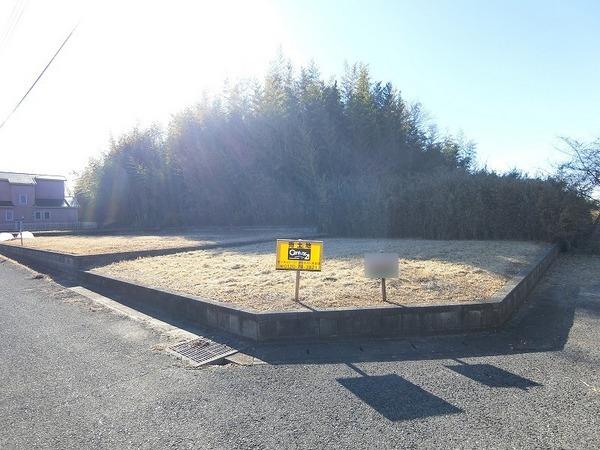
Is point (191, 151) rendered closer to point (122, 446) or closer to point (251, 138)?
point (251, 138)

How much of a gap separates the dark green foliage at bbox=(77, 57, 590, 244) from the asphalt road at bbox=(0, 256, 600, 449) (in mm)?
7169

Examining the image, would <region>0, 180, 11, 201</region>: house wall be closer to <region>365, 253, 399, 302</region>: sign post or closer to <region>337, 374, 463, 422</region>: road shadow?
<region>365, 253, 399, 302</region>: sign post

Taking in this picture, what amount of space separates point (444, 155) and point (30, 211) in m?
30.8

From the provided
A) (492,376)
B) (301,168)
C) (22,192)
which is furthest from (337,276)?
(22,192)

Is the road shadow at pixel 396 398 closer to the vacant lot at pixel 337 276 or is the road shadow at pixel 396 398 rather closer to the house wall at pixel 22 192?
the vacant lot at pixel 337 276

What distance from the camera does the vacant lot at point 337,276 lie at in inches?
165

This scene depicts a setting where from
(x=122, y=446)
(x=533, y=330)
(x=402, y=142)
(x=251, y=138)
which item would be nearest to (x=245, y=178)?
(x=251, y=138)

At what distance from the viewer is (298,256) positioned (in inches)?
159

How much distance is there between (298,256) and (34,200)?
3620cm

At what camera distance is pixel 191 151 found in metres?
16.9

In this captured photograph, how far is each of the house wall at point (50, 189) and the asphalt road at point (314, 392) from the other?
119 ft

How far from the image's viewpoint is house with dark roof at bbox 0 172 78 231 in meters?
31.1

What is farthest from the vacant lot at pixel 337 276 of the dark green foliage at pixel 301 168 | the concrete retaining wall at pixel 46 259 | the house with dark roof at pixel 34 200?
the house with dark roof at pixel 34 200

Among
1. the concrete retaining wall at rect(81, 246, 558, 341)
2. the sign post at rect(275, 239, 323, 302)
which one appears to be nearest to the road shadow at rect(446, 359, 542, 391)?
the concrete retaining wall at rect(81, 246, 558, 341)
